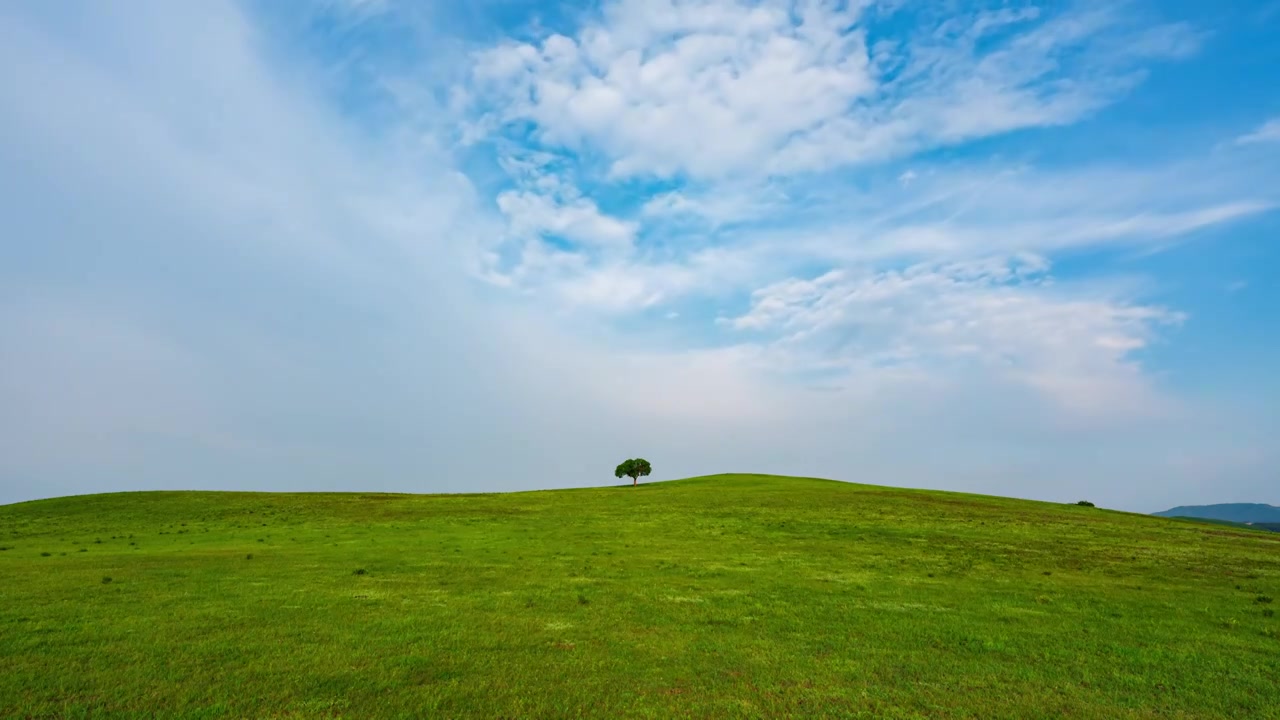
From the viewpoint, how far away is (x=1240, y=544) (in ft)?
148

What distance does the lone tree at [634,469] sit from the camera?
12725cm

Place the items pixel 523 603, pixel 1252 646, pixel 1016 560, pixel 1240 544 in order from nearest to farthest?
pixel 1252 646 → pixel 523 603 → pixel 1016 560 → pixel 1240 544

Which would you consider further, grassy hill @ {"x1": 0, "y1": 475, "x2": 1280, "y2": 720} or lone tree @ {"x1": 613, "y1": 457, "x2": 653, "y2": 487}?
lone tree @ {"x1": 613, "y1": 457, "x2": 653, "y2": 487}

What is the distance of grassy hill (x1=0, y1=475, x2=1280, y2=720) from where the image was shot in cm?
1216

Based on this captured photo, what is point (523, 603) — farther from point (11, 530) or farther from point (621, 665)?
point (11, 530)

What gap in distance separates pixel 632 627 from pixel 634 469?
110 meters

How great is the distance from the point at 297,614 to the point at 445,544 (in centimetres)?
1966

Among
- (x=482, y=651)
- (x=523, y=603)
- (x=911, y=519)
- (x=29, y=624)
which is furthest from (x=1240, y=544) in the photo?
(x=29, y=624)

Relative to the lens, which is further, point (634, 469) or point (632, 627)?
point (634, 469)

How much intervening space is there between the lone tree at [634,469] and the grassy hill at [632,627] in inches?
3419

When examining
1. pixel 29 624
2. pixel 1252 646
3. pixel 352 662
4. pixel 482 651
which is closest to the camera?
pixel 352 662

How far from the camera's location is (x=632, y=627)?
1789cm

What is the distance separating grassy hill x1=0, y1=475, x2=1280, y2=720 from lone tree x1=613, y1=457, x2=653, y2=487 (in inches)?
3419

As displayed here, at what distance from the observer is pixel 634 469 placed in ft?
417
